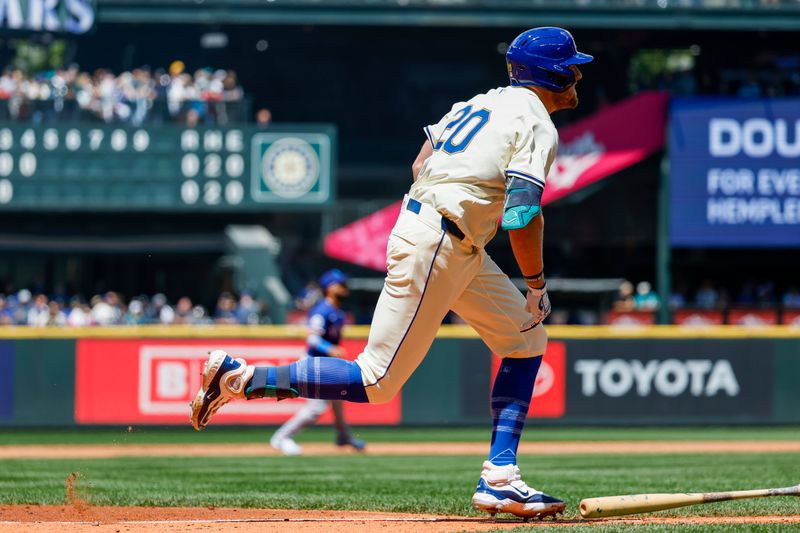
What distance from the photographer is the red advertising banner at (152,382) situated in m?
16.1

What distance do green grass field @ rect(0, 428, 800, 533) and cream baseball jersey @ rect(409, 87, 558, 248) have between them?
1.36 m

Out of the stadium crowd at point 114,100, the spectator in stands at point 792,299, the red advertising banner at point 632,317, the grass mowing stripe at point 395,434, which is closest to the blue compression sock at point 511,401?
the grass mowing stripe at point 395,434

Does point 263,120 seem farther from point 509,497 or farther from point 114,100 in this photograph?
point 509,497

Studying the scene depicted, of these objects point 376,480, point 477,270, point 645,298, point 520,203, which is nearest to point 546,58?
point 520,203

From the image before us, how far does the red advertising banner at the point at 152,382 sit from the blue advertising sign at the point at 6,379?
2.71ft

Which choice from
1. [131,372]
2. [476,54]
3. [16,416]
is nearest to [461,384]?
[131,372]

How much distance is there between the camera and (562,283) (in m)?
23.3

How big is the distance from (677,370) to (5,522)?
12729mm

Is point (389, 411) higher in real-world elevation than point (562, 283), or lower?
lower

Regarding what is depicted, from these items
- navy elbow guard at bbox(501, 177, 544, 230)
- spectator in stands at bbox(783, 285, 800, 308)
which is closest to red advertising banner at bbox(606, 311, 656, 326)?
spectator in stands at bbox(783, 285, 800, 308)

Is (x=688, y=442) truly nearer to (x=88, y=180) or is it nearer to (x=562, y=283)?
(x=562, y=283)

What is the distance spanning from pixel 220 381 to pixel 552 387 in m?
11.8

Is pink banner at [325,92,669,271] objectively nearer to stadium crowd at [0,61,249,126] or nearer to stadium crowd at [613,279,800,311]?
stadium crowd at [613,279,800,311]

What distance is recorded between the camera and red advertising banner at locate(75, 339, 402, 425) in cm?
1614
